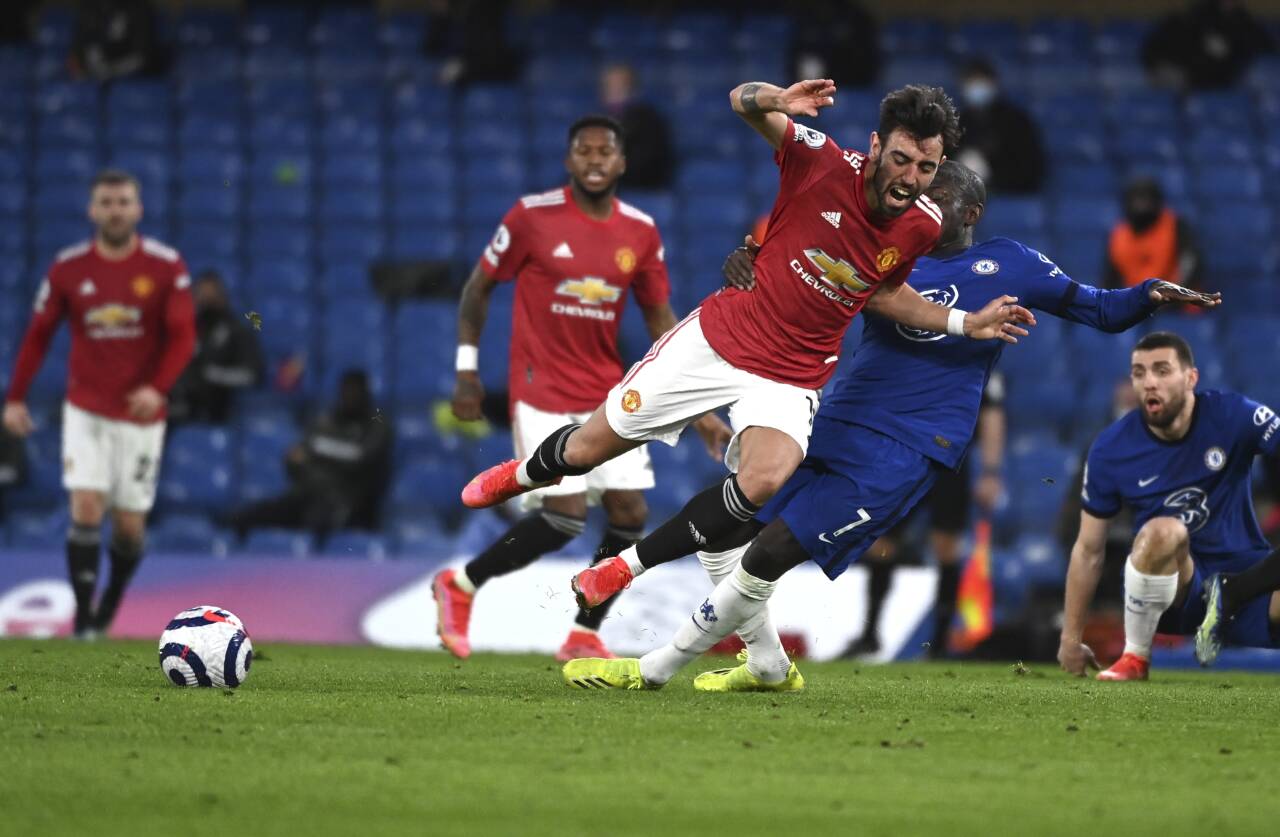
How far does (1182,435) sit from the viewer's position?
848cm

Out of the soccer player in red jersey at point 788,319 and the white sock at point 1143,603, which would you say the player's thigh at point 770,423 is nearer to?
the soccer player in red jersey at point 788,319

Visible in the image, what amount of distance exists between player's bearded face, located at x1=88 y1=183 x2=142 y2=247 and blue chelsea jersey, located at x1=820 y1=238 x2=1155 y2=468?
5.23 m

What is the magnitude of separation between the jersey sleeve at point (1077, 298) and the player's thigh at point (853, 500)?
810 mm

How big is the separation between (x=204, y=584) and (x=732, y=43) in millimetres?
8423

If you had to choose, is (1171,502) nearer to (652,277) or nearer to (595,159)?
(652,277)

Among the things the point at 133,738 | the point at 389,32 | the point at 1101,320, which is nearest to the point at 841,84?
the point at 389,32

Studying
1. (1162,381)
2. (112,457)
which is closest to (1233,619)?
(1162,381)

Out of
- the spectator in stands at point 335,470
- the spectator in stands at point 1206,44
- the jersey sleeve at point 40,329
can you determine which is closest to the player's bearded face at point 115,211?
the jersey sleeve at point 40,329

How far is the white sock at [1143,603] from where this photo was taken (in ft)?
27.5

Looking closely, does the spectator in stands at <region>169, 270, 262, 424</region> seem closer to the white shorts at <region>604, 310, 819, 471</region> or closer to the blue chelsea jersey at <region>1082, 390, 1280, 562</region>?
the blue chelsea jersey at <region>1082, 390, 1280, 562</region>

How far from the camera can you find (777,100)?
6266mm

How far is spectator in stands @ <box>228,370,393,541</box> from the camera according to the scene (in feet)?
42.8

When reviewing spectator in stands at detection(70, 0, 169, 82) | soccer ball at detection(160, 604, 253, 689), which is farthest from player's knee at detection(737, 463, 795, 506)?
spectator in stands at detection(70, 0, 169, 82)

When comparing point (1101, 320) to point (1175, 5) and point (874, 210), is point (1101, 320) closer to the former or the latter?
point (874, 210)
